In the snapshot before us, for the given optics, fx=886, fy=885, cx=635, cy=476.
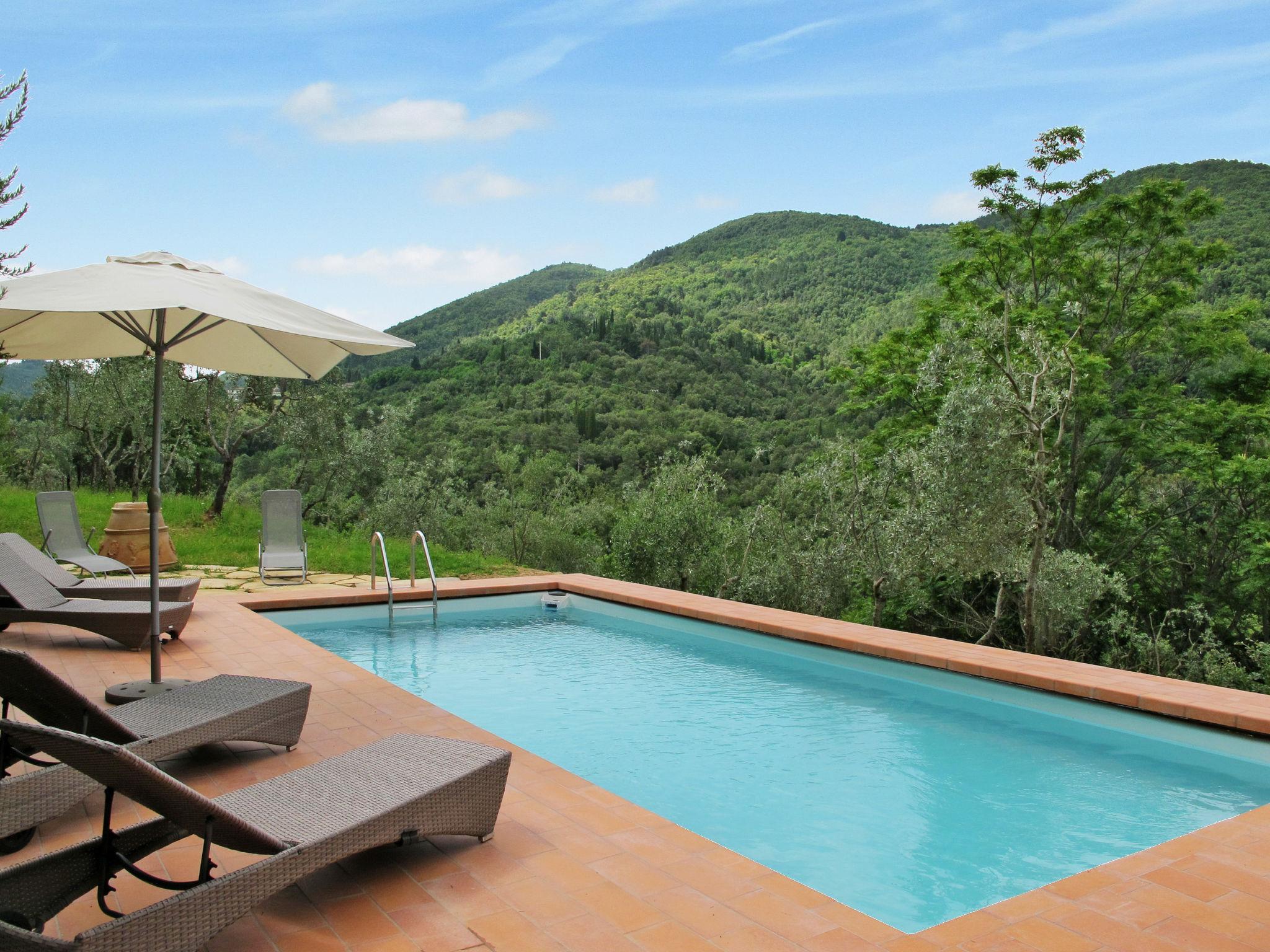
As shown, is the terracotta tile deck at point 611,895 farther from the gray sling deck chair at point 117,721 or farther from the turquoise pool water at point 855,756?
the turquoise pool water at point 855,756

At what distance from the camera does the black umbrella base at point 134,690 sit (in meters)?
4.34

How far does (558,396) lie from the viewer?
103ft

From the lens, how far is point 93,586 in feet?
21.0

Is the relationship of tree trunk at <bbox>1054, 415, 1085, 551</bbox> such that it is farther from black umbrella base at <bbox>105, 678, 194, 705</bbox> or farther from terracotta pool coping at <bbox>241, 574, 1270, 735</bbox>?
black umbrella base at <bbox>105, 678, 194, 705</bbox>

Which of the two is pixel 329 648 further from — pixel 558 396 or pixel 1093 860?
pixel 558 396

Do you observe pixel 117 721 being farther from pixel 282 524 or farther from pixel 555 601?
pixel 282 524

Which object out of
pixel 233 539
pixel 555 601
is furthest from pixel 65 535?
pixel 555 601

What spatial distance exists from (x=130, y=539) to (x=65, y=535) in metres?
0.92

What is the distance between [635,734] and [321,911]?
2908 mm

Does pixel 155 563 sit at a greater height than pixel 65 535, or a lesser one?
greater

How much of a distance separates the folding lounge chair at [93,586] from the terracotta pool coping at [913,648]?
4.84 feet

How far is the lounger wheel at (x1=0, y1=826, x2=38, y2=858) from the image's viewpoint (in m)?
2.66

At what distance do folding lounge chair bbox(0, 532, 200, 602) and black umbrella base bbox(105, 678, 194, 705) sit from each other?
1762mm

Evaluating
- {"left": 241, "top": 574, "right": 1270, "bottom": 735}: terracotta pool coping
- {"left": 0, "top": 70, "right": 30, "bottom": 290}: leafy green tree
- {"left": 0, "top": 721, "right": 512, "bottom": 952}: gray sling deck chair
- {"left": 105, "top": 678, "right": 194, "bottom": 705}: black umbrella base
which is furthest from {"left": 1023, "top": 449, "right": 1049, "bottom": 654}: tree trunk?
{"left": 0, "top": 70, "right": 30, "bottom": 290}: leafy green tree
